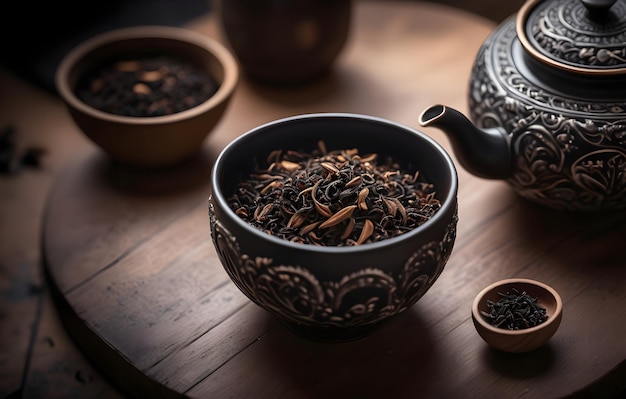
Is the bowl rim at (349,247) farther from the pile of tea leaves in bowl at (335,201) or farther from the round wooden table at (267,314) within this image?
the round wooden table at (267,314)

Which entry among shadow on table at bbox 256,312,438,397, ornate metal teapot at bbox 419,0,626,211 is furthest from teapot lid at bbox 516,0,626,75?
shadow on table at bbox 256,312,438,397

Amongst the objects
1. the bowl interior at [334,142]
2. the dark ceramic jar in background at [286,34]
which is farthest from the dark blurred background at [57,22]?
the bowl interior at [334,142]

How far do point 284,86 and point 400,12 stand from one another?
34 centimetres

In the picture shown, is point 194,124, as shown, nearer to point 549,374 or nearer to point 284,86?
point 284,86

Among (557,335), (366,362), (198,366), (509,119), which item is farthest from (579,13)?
(198,366)

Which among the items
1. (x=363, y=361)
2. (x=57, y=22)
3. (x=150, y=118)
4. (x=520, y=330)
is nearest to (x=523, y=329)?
(x=520, y=330)

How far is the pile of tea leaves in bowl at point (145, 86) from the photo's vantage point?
1.28 metres

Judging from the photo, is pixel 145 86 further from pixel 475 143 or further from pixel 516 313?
pixel 516 313

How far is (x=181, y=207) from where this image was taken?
47.3 inches

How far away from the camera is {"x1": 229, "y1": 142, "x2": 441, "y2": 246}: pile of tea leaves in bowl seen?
0.91 meters

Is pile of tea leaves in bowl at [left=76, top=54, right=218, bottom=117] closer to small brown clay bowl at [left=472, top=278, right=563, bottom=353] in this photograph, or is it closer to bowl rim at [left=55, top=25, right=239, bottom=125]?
bowl rim at [left=55, top=25, right=239, bottom=125]

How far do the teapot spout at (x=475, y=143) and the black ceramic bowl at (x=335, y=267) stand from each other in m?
0.05

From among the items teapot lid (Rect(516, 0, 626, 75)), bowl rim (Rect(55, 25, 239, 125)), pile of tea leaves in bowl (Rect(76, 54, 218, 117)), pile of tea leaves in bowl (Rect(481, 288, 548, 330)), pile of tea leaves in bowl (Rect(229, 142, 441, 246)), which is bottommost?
pile of tea leaves in bowl (Rect(481, 288, 548, 330))

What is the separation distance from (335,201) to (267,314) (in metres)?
0.19
